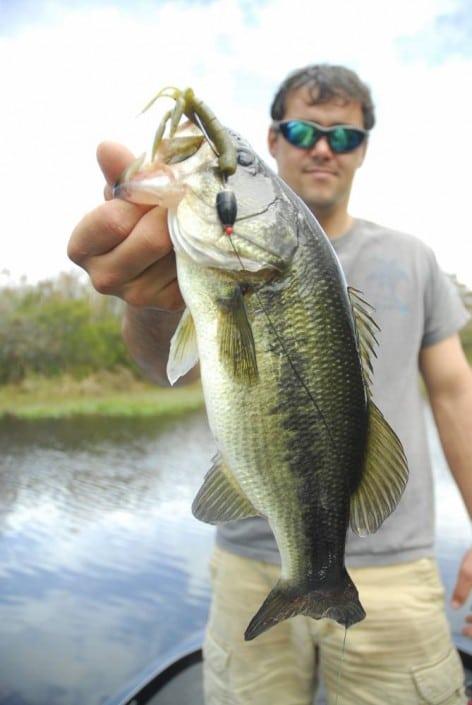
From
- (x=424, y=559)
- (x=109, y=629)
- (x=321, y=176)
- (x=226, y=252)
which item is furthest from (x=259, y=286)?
(x=109, y=629)

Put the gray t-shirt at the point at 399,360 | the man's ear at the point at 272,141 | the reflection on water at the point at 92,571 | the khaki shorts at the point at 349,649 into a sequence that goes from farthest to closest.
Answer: the reflection on water at the point at 92,571 < the man's ear at the point at 272,141 < the gray t-shirt at the point at 399,360 < the khaki shorts at the point at 349,649

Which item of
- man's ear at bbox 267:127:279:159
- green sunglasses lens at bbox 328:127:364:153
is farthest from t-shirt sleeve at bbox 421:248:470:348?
man's ear at bbox 267:127:279:159

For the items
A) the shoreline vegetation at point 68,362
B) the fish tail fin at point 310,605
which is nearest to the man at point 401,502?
the fish tail fin at point 310,605

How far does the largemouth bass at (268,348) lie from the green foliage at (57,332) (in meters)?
14.1

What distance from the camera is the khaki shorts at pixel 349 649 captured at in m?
2.49

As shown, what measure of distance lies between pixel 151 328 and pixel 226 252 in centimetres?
75

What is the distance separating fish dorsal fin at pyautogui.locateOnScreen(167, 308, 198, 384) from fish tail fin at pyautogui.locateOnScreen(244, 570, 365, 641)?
2.10 ft

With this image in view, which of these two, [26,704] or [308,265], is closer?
[308,265]

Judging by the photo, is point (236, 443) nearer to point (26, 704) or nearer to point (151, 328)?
point (151, 328)

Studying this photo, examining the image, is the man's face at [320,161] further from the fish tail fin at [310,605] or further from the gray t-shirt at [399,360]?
the fish tail fin at [310,605]

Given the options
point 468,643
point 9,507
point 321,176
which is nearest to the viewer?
point 321,176

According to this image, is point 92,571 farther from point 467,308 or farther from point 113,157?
point 113,157

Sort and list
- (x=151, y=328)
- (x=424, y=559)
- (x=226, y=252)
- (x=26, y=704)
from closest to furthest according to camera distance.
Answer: (x=226, y=252) → (x=151, y=328) → (x=424, y=559) → (x=26, y=704)

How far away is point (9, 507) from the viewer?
745cm
